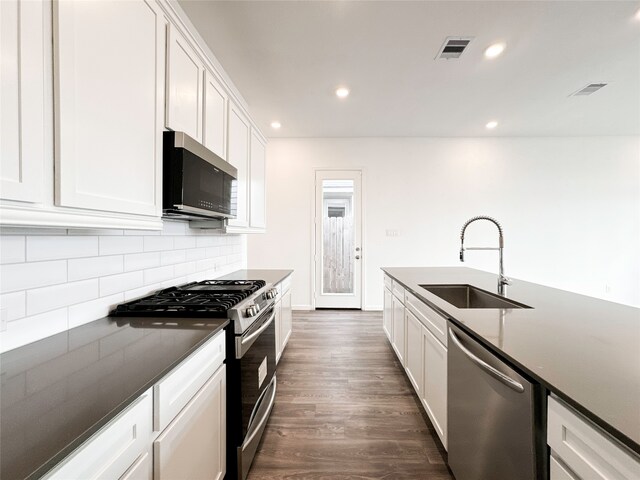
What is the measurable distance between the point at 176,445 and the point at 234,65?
2967 millimetres

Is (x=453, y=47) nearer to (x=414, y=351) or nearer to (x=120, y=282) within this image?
(x=414, y=351)

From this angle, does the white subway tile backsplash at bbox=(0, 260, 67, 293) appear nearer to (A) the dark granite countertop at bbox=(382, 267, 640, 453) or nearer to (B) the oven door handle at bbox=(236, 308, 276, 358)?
(B) the oven door handle at bbox=(236, 308, 276, 358)

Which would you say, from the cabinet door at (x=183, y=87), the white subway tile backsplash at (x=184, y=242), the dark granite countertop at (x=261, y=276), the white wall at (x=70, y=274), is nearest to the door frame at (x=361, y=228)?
the dark granite countertop at (x=261, y=276)

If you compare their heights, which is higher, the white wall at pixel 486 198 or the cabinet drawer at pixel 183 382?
the white wall at pixel 486 198

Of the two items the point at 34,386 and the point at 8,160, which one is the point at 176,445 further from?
the point at 8,160

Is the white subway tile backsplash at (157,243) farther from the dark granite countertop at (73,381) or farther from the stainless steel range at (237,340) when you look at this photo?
the dark granite countertop at (73,381)

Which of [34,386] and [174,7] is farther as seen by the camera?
[174,7]

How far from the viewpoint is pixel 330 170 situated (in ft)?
15.5

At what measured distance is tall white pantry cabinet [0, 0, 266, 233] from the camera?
2.30ft

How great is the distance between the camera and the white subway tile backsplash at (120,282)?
1.30 meters

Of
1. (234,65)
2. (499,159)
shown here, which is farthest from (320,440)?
(499,159)

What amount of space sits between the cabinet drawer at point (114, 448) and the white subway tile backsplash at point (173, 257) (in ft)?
3.82

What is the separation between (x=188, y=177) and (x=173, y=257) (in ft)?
2.38

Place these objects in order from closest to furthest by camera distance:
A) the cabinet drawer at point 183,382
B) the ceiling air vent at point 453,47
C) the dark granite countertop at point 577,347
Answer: the dark granite countertop at point 577,347
the cabinet drawer at point 183,382
the ceiling air vent at point 453,47
